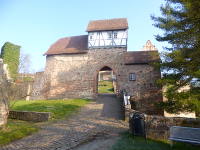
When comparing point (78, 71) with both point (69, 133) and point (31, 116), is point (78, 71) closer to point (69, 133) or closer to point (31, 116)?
point (31, 116)

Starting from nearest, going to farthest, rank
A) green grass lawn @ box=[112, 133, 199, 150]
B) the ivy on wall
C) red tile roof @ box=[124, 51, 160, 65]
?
green grass lawn @ box=[112, 133, 199, 150] → red tile roof @ box=[124, 51, 160, 65] → the ivy on wall

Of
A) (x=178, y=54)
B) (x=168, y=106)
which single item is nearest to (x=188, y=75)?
(x=178, y=54)

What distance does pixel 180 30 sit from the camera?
12.3m

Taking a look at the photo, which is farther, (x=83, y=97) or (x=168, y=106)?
(x=83, y=97)

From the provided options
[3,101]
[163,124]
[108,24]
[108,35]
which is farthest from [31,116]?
[108,24]

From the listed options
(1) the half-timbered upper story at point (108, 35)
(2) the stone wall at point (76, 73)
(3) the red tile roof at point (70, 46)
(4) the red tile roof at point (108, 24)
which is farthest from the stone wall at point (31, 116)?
(4) the red tile roof at point (108, 24)

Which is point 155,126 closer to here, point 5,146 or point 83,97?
point 5,146

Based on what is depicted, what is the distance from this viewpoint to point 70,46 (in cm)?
2584

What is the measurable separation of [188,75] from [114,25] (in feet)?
46.2

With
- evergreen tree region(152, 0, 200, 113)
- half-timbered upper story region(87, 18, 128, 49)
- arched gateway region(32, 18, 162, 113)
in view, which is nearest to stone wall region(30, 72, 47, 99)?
arched gateway region(32, 18, 162, 113)

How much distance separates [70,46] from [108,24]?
5.82 meters

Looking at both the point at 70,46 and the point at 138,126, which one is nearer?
the point at 138,126

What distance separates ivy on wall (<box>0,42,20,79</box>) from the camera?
2850cm

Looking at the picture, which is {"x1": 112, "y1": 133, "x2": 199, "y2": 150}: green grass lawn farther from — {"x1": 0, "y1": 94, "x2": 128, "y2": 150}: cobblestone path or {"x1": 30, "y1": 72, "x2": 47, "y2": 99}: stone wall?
{"x1": 30, "y1": 72, "x2": 47, "y2": 99}: stone wall
